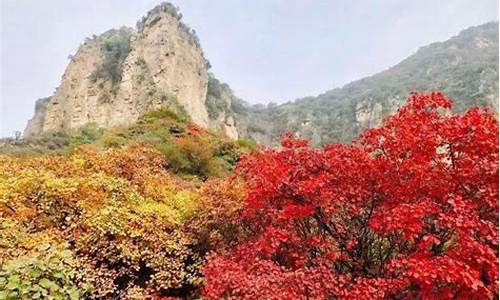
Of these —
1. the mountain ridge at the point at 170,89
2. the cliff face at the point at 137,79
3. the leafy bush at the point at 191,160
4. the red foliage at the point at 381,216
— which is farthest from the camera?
the mountain ridge at the point at 170,89

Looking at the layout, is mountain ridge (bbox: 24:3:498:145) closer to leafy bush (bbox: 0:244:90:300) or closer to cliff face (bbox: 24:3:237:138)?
cliff face (bbox: 24:3:237:138)

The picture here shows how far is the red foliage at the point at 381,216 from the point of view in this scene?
5953 mm

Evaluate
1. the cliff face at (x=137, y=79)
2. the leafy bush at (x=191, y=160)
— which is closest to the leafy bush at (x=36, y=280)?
the leafy bush at (x=191, y=160)

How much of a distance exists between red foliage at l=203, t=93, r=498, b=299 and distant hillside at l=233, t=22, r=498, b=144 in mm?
40326

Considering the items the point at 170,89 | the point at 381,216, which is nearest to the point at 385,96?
the point at 170,89

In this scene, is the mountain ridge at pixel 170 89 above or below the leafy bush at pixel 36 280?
above

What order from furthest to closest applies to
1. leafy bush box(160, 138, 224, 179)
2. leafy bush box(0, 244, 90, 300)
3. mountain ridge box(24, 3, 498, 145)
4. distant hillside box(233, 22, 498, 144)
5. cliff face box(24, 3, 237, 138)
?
distant hillside box(233, 22, 498, 144) → mountain ridge box(24, 3, 498, 145) → cliff face box(24, 3, 237, 138) → leafy bush box(160, 138, 224, 179) → leafy bush box(0, 244, 90, 300)

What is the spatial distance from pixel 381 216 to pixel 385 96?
6134 centimetres

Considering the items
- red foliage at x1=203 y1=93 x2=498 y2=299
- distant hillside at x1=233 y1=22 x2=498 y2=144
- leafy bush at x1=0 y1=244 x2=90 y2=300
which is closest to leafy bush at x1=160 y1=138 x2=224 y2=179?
red foliage at x1=203 y1=93 x2=498 y2=299

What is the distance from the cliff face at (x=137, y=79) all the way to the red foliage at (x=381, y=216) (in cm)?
3294

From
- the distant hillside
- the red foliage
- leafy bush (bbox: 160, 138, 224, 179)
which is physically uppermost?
the distant hillside

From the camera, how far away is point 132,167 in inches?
480

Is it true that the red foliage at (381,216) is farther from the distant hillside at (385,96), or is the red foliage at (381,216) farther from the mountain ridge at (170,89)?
the distant hillside at (385,96)

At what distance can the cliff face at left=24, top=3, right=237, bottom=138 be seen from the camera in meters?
42.5
